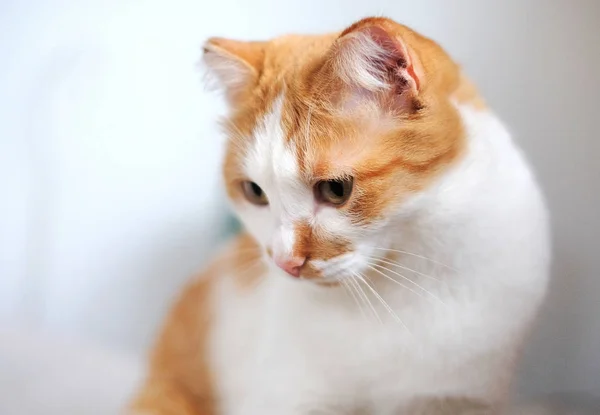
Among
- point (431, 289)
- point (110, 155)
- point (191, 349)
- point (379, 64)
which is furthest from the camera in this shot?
point (110, 155)

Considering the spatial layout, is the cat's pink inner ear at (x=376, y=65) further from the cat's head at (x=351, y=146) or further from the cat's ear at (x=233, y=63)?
the cat's ear at (x=233, y=63)

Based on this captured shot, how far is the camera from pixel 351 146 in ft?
2.10

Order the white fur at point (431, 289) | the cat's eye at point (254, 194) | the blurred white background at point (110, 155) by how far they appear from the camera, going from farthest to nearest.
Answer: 1. the blurred white background at point (110, 155)
2. the cat's eye at point (254, 194)
3. the white fur at point (431, 289)

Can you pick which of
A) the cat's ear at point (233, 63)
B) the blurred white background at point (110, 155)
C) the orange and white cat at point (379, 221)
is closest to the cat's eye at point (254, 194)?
the orange and white cat at point (379, 221)

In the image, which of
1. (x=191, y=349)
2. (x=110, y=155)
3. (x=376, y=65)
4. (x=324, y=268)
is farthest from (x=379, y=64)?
(x=110, y=155)

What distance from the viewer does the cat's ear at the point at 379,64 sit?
1.89 feet

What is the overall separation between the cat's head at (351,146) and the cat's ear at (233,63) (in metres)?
0.08

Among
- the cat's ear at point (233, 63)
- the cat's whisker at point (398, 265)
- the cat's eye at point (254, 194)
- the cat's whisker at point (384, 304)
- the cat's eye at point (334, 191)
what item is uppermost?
the cat's ear at point (233, 63)

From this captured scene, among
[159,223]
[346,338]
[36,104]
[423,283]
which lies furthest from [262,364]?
[36,104]

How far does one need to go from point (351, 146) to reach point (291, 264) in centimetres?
15

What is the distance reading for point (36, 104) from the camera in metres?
1.24

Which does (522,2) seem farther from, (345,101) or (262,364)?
(262,364)

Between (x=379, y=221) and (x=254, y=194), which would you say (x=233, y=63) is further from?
(x=379, y=221)

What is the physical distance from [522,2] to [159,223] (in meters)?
0.79
